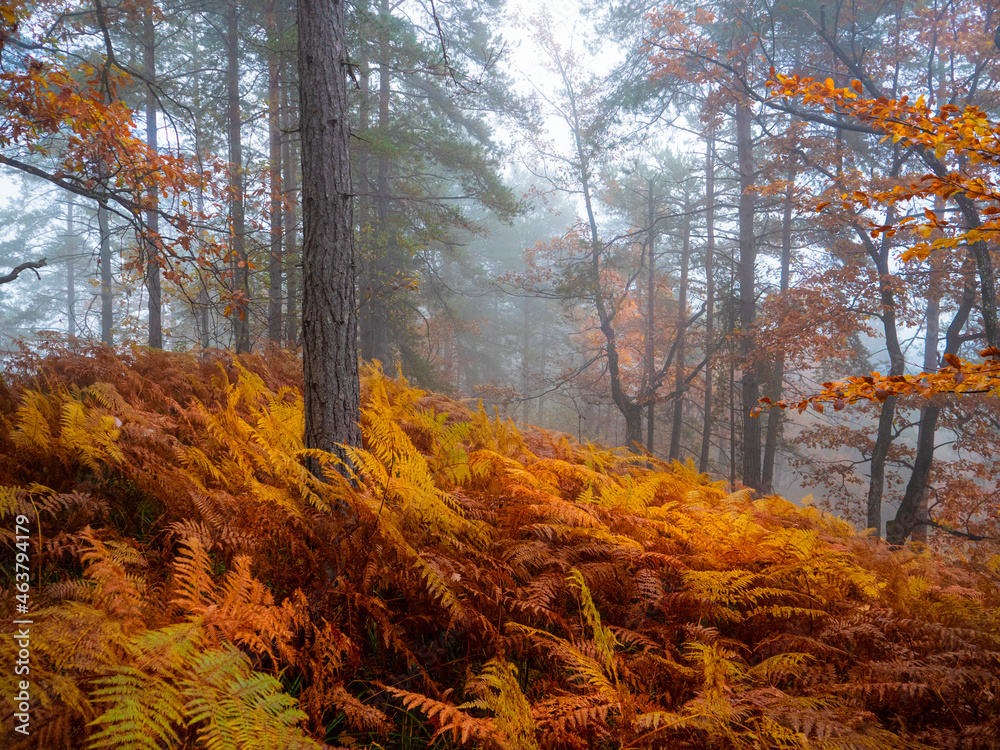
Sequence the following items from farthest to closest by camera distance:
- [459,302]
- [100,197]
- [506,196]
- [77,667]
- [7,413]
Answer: [459,302] → [506,196] → [100,197] → [7,413] → [77,667]

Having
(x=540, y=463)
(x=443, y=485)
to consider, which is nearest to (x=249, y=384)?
(x=443, y=485)

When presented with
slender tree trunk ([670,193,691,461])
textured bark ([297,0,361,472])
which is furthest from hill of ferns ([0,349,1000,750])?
slender tree trunk ([670,193,691,461])

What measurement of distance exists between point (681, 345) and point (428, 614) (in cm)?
1508

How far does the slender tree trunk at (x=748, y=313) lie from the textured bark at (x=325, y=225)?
973 cm

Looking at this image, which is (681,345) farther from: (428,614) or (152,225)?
(152,225)

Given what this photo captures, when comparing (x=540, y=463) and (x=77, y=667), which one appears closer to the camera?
(x=77, y=667)

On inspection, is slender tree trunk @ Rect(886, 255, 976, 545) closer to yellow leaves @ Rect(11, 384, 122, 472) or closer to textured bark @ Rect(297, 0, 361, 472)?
textured bark @ Rect(297, 0, 361, 472)

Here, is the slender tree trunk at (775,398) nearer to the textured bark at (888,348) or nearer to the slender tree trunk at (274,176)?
the textured bark at (888,348)

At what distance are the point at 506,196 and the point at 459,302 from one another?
48.8ft

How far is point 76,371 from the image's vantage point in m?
4.92

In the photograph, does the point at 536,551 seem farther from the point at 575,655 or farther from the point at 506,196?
the point at 506,196

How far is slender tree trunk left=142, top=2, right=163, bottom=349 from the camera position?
4281 mm

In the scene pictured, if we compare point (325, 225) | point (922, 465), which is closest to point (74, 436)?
point (325, 225)

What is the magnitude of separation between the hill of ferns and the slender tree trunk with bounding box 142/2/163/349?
1511 millimetres
